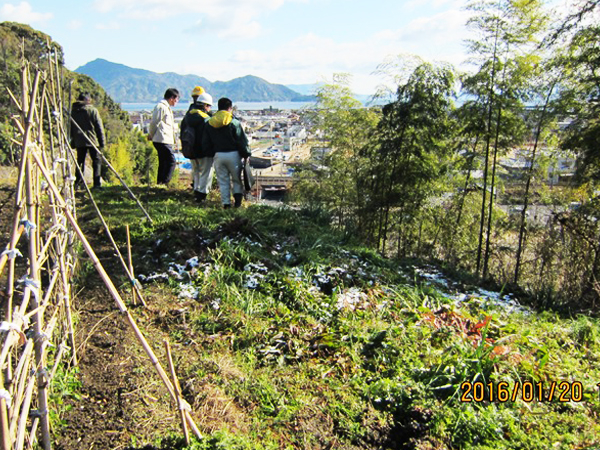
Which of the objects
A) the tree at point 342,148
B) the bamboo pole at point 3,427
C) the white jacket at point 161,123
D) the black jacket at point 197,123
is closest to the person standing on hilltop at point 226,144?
the black jacket at point 197,123

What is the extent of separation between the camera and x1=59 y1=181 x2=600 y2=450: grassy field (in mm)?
2363

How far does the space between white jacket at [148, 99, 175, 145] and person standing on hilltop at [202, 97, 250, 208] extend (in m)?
0.78

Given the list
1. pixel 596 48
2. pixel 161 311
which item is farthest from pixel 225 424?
pixel 596 48

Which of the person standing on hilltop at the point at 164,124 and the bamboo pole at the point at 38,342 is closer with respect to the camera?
the bamboo pole at the point at 38,342

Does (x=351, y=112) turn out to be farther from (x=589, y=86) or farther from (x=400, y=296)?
(x=400, y=296)

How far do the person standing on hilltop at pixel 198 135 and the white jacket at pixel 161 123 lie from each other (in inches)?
11.7

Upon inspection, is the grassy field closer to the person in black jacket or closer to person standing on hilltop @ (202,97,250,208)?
person standing on hilltop @ (202,97,250,208)

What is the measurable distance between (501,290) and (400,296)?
1.85m

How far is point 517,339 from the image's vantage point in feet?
11.0

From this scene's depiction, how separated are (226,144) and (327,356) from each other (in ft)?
12.3

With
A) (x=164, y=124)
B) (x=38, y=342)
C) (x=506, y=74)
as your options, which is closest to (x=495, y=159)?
(x=506, y=74)
